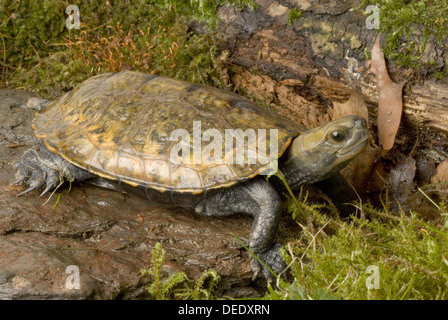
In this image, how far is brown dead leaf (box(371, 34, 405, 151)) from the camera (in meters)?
4.25

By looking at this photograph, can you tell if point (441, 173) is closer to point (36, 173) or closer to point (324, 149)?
point (324, 149)

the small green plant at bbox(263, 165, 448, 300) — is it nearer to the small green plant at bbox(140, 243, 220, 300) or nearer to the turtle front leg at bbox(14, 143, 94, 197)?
the small green plant at bbox(140, 243, 220, 300)

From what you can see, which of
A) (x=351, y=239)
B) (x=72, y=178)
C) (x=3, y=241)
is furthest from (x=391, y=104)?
(x=3, y=241)

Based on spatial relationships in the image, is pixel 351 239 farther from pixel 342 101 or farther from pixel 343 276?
pixel 342 101

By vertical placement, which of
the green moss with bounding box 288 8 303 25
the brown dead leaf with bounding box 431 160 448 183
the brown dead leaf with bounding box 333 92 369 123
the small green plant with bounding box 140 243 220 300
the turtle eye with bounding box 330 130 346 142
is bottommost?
the small green plant with bounding box 140 243 220 300

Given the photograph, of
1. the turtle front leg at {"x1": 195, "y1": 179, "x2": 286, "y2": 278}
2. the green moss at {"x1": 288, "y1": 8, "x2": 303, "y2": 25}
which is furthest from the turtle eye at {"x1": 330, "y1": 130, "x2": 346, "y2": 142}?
the green moss at {"x1": 288, "y1": 8, "x2": 303, "y2": 25}

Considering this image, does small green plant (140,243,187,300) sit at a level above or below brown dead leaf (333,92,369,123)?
below

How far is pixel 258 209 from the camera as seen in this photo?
3.58 meters

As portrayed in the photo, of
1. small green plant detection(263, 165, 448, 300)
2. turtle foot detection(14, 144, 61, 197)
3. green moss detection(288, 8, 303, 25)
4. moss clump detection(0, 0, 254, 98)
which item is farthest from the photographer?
moss clump detection(0, 0, 254, 98)

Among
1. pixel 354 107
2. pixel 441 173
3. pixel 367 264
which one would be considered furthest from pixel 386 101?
pixel 367 264

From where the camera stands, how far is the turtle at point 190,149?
3514mm

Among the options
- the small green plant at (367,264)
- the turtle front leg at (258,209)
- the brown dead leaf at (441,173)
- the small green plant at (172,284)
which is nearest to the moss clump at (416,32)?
the brown dead leaf at (441,173)
